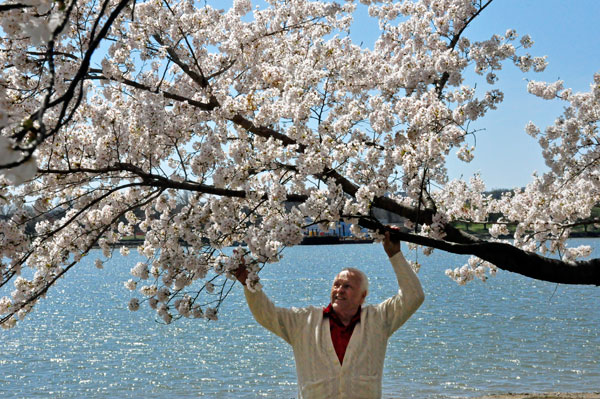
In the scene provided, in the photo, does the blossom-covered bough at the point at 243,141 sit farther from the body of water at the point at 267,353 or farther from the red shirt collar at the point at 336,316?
the body of water at the point at 267,353

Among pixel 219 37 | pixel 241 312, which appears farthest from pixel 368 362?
pixel 241 312

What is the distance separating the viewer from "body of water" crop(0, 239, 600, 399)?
41.4ft

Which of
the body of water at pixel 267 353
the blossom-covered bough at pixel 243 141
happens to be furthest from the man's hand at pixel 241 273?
the body of water at pixel 267 353

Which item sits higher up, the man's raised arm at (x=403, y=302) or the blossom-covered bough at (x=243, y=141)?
the blossom-covered bough at (x=243, y=141)

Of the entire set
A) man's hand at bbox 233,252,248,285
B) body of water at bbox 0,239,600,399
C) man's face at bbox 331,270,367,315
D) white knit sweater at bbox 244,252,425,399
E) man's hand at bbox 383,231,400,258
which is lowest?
body of water at bbox 0,239,600,399

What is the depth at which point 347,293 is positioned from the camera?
4027mm

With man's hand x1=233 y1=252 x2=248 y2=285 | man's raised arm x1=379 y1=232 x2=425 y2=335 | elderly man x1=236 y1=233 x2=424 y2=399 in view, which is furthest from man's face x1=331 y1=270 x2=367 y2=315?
man's hand x1=233 y1=252 x2=248 y2=285

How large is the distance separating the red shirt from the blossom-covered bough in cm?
84

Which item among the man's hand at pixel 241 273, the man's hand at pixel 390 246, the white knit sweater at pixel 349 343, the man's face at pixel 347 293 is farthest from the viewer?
the man's hand at pixel 241 273

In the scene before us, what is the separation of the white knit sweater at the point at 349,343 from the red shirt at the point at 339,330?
3 cm

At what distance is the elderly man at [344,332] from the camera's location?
388 centimetres

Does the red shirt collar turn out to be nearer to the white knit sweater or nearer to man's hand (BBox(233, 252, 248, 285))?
the white knit sweater

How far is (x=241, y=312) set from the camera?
917 inches

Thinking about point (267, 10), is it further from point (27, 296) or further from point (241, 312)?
point (241, 312)
